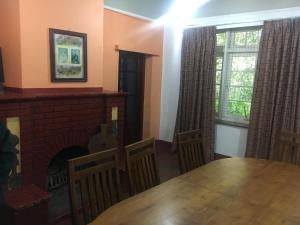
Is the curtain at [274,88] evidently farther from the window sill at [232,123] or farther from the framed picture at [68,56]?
the framed picture at [68,56]

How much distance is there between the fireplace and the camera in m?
2.54

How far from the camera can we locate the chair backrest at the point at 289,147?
237cm

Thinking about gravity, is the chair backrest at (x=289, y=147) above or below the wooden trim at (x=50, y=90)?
below

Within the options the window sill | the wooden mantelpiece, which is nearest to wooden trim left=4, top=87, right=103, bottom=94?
the wooden mantelpiece

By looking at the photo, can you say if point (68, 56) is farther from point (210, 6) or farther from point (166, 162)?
point (210, 6)

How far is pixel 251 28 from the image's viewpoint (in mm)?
3828

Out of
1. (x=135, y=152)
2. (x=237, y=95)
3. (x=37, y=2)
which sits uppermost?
(x=37, y=2)

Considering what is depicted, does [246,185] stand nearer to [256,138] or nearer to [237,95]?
[256,138]

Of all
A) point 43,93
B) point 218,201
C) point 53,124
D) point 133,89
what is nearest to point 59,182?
point 53,124

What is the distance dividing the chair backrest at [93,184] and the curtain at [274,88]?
8.11 feet

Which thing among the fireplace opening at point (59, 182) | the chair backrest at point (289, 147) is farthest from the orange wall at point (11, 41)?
the chair backrest at point (289, 147)

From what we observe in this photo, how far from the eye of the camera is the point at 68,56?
9.82 feet

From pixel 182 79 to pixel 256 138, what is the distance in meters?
1.49

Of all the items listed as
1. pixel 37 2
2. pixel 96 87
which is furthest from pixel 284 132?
pixel 37 2
